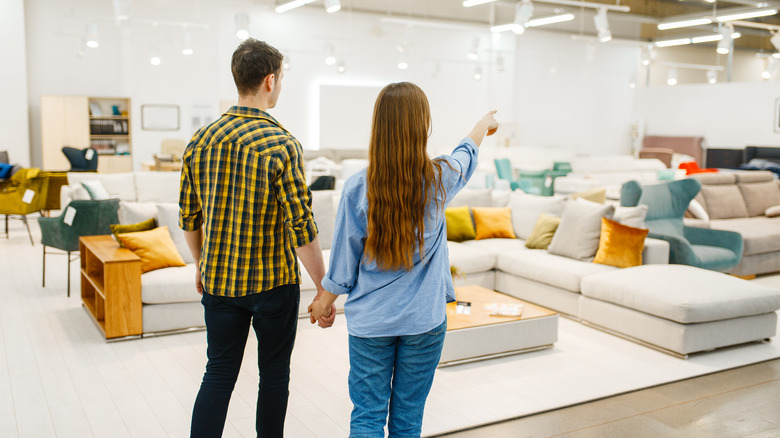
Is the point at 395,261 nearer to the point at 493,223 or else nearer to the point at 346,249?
the point at 346,249

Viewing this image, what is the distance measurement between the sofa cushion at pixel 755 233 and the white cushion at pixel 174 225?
5.14 meters

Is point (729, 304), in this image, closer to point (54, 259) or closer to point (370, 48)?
point (54, 259)

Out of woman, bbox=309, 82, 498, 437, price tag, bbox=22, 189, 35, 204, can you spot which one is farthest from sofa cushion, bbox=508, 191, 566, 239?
price tag, bbox=22, 189, 35, 204

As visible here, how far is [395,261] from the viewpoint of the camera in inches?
75.9

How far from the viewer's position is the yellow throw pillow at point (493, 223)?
6.24 m

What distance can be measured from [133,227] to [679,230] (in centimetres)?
469

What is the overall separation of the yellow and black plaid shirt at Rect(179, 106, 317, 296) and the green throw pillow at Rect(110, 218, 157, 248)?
9.19 feet

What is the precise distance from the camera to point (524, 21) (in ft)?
24.3

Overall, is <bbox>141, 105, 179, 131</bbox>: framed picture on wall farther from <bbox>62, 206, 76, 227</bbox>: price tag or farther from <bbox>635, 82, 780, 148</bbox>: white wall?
<bbox>635, 82, 780, 148</bbox>: white wall

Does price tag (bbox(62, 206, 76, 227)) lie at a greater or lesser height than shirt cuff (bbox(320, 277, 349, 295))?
lesser

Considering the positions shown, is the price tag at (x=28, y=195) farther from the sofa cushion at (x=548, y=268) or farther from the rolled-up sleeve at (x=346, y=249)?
the rolled-up sleeve at (x=346, y=249)

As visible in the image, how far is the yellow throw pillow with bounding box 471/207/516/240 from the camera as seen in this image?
6.24 meters

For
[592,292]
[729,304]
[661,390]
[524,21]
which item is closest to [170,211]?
[592,292]

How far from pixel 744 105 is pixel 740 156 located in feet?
4.19
